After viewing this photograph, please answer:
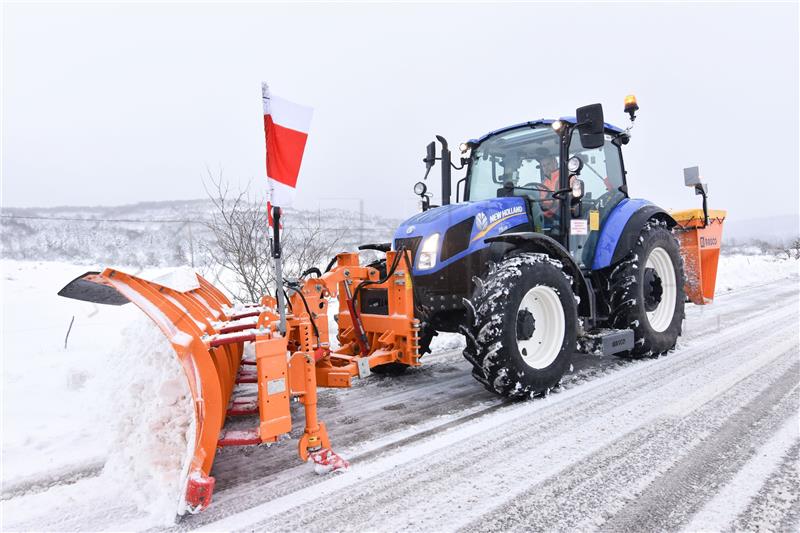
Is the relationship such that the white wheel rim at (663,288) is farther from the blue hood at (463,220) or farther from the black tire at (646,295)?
the blue hood at (463,220)

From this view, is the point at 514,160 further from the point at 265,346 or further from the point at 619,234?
the point at 265,346

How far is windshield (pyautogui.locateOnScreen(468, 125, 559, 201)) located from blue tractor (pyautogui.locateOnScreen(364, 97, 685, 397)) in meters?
0.01

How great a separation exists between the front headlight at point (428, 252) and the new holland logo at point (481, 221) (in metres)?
0.38

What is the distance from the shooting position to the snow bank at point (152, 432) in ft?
7.73

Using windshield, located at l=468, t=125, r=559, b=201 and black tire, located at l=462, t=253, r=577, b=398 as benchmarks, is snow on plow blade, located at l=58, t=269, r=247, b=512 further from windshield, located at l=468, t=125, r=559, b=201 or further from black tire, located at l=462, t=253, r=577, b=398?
windshield, located at l=468, t=125, r=559, b=201

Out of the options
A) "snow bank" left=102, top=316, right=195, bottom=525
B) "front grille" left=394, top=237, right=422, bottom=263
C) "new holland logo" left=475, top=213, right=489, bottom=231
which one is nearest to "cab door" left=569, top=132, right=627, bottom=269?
"new holland logo" left=475, top=213, right=489, bottom=231

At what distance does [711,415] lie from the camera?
3521 millimetres

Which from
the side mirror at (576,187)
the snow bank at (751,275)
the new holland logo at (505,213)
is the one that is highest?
the side mirror at (576,187)

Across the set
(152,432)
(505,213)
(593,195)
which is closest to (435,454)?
(152,432)

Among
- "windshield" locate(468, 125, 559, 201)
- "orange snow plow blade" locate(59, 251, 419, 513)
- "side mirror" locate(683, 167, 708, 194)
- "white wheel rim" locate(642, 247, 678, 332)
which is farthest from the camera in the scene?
"side mirror" locate(683, 167, 708, 194)

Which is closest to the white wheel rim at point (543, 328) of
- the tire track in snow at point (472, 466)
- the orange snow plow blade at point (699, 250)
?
the tire track in snow at point (472, 466)

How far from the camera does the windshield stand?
189 inches

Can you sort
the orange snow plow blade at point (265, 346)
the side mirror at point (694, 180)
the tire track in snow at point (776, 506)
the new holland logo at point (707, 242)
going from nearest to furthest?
the tire track in snow at point (776, 506)
the orange snow plow blade at point (265, 346)
the side mirror at point (694, 180)
the new holland logo at point (707, 242)

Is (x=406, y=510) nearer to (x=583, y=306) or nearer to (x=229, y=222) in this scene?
(x=583, y=306)
